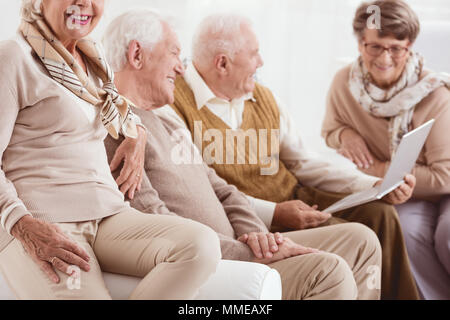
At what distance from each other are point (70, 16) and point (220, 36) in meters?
0.63

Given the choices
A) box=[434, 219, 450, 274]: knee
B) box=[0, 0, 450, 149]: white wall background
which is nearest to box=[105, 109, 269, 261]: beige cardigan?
box=[434, 219, 450, 274]: knee

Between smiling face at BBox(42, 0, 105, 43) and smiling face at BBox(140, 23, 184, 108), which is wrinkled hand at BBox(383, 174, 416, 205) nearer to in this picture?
smiling face at BBox(140, 23, 184, 108)

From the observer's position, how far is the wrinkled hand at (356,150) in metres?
1.97

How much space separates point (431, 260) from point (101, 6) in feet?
3.91

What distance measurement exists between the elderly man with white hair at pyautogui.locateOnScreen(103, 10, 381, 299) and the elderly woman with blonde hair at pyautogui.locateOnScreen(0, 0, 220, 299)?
0.18 metres

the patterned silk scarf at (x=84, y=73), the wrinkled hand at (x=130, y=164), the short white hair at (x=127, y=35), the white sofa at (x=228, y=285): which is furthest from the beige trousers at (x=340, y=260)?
the short white hair at (x=127, y=35)

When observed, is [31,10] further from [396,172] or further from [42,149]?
[396,172]

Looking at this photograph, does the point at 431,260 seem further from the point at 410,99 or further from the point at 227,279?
the point at 227,279

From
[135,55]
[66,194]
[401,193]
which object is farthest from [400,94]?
[66,194]

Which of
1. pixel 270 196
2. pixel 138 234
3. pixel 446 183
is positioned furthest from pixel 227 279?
pixel 446 183

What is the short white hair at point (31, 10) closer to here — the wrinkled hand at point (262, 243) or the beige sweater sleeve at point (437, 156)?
the wrinkled hand at point (262, 243)

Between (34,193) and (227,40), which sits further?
(227,40)

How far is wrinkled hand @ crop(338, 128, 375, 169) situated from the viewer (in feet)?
6.48

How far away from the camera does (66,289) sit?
1040mm
